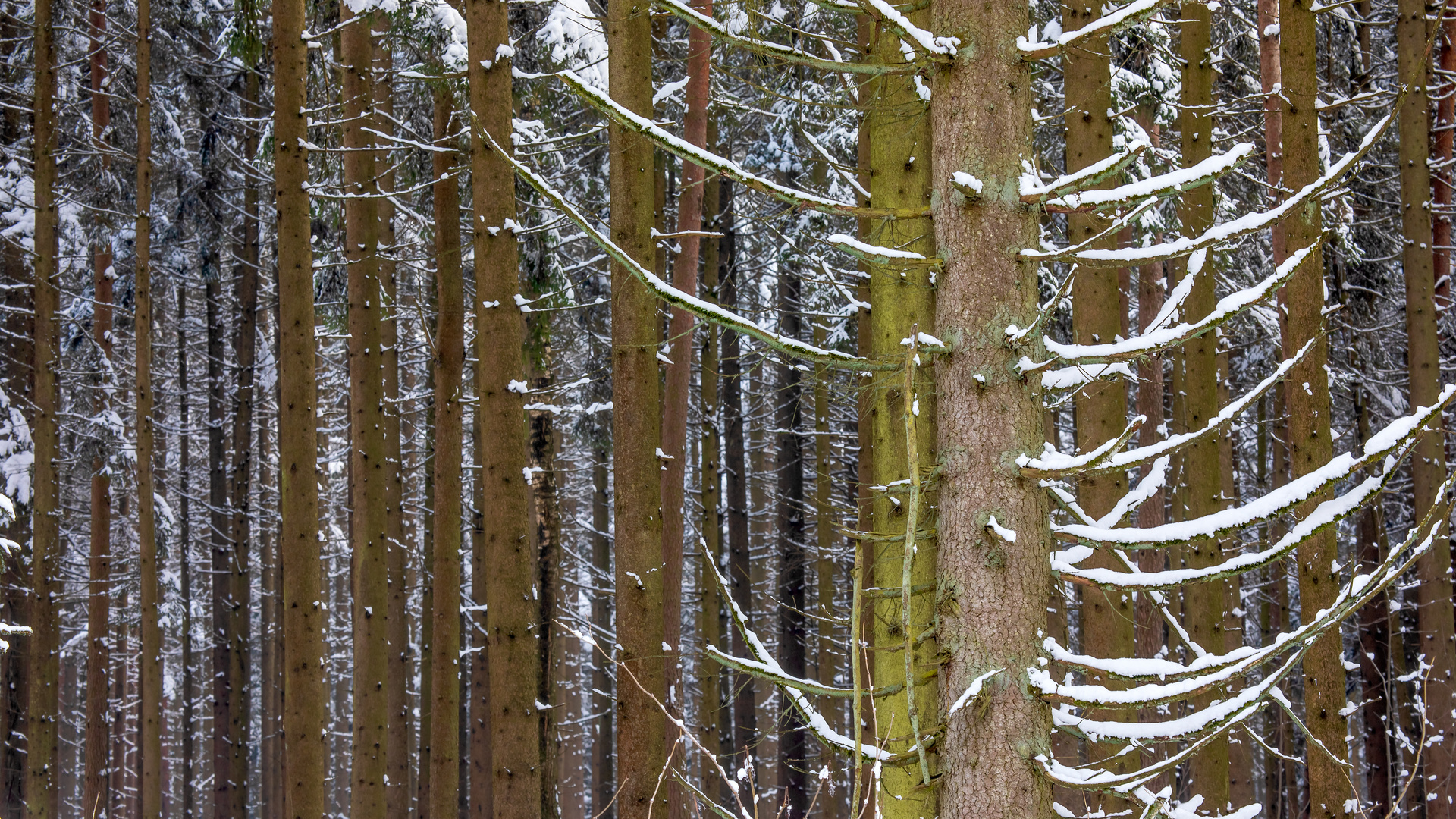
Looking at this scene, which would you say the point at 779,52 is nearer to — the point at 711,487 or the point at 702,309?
the point at 702,309

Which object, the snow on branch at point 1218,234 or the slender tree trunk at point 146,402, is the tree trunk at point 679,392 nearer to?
the snow on branch at point 1218,234

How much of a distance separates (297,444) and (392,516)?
18.9 ft

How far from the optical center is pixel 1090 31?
2775 millimetres

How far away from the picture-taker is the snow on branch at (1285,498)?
2471mm

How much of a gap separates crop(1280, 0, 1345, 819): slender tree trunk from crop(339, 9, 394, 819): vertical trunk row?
319 inches

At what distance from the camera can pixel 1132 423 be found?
8.59ft

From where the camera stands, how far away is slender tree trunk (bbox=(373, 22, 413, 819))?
1259cm

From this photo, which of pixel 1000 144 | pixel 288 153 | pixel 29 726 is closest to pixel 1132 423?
pixel 1000 144

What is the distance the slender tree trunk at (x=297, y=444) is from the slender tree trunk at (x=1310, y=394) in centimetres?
680

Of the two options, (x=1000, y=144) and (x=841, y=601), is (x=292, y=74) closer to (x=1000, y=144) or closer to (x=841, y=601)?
(x=1000, y=144)

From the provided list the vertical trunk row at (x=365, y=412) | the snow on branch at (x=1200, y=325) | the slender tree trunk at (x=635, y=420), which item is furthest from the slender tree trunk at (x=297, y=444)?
the snow on branch at (x=1200, y=325)

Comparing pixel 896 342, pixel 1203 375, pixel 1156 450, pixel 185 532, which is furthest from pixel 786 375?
pixel 1156 450

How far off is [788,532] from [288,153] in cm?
1106

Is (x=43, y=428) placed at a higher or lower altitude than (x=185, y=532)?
higher
